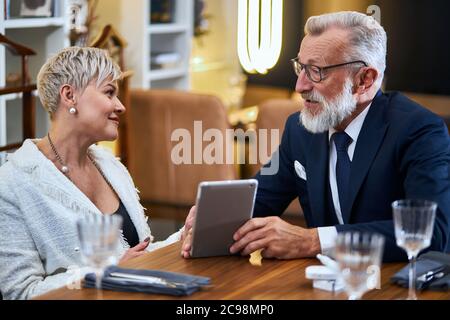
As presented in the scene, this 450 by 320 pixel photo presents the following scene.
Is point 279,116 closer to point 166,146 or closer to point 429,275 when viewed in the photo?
point 166,146

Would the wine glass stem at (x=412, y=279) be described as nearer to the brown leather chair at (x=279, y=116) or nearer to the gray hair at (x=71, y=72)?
the gray hair at (x=71, y=72)

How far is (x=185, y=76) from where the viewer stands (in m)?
6.05

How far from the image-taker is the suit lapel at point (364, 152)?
254 centimetres

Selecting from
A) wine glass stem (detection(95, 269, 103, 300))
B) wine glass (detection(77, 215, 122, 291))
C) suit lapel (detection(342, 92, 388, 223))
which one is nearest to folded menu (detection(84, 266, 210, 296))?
wine glass stem (detection(95, 269, 103, 300))

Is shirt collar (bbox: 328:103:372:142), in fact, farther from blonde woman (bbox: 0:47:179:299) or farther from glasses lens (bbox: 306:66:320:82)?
blonde woman (bbox: 0:47:179:299)

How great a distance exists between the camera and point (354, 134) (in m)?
2.63

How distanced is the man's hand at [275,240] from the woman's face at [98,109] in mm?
751

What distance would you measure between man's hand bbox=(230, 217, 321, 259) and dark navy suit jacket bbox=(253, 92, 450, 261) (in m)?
0.11

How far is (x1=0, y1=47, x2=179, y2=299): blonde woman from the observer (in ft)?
8.08

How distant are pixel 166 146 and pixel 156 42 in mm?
1160

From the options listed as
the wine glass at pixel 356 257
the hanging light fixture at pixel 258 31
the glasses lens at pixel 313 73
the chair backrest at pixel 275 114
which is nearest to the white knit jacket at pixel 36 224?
the glasses lens at pixel 313 73

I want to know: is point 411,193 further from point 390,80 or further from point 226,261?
point 390,80

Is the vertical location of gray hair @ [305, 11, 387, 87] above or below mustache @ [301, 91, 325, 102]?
above

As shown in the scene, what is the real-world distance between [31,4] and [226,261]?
2197mm
